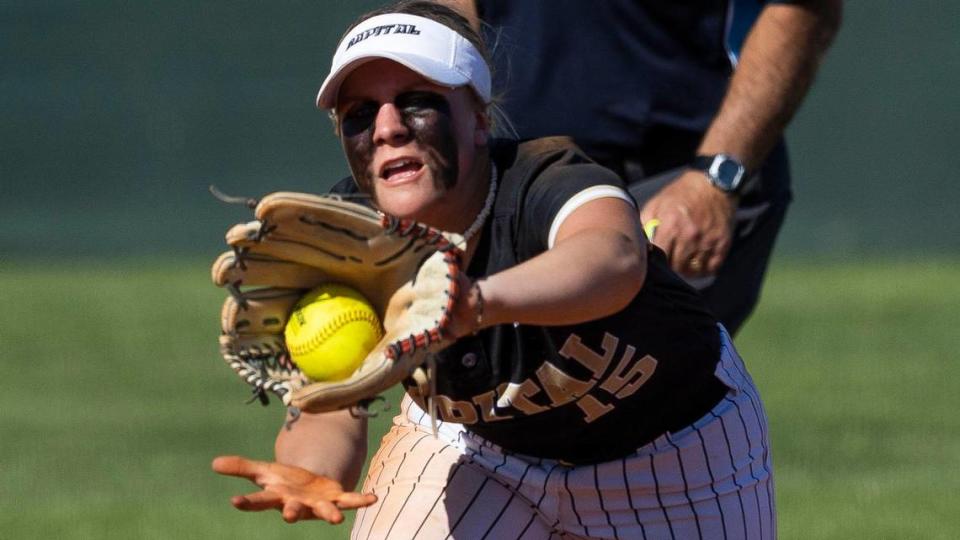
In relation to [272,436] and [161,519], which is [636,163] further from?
[272,436]

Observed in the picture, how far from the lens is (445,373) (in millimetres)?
3119

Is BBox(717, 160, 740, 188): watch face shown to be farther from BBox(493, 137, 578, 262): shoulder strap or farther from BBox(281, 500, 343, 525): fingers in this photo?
BBox(281, 500, 343, 525): fingers

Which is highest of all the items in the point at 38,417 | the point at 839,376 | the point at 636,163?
the point at 636,163

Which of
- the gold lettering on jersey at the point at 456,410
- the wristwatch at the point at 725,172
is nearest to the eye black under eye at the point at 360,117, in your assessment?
the gold lettering on jersey at the point at 456,410

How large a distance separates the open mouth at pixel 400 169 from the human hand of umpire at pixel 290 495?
557 millimetres

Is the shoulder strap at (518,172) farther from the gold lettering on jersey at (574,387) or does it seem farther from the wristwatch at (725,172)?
the wristwatch at (725,172)

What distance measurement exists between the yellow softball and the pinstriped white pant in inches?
30.1

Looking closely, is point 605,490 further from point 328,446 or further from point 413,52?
point 413,52

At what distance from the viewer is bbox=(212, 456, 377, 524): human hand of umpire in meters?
2.75

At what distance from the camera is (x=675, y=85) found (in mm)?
4375

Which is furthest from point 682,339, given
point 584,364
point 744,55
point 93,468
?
point 93,468

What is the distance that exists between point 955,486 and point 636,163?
224 cm

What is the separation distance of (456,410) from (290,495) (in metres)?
0.53

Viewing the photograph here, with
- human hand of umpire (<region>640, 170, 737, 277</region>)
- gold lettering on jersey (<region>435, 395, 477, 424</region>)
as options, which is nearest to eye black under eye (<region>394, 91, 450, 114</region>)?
gold lettering on jersey (<region>435, 395, 477, 424</region>)
